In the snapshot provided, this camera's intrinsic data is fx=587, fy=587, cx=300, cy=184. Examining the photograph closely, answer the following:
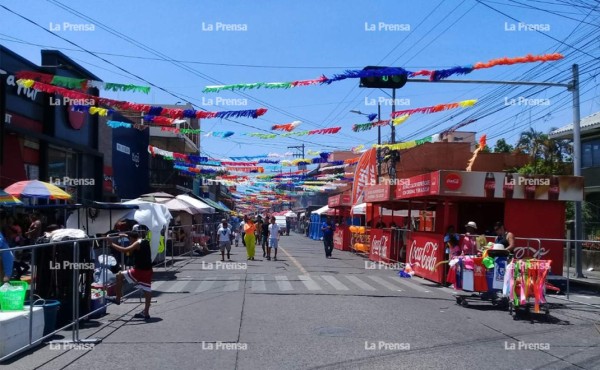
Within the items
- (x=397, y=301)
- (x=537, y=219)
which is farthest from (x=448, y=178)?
(x=397, y=301)

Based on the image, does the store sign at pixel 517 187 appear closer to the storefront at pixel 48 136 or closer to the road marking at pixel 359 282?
the road marking at pixel 359 282

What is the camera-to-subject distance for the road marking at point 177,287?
48.5 ft

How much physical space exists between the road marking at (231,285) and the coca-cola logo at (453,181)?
6.60 m

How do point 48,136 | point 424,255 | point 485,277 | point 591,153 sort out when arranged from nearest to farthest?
point 485,277 → point 424,255 → point 48,136 → point 591,153

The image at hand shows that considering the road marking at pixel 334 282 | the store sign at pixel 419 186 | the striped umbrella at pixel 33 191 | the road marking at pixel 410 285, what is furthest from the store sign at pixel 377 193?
the striped umbrella at pixel 33 191

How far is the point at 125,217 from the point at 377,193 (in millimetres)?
12358

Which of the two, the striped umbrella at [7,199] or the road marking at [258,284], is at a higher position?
the striped umbrella at [7,199]

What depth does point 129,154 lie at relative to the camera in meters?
31.9

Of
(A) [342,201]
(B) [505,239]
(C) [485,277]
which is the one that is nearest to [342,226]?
(A) [342,201]

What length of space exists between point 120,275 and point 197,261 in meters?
13.4

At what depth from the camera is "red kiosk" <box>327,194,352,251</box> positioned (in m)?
35.9

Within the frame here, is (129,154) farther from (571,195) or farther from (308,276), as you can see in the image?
(571,195)

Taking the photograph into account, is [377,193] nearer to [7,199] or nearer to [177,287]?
[177,287]

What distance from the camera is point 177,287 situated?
50.6ft
